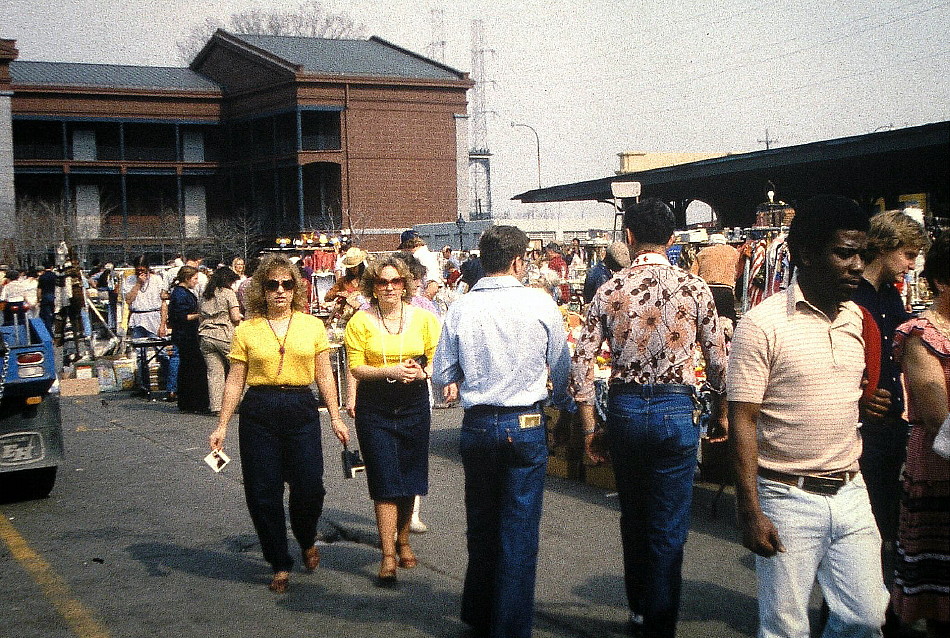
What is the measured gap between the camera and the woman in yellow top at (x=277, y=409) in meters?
6.22

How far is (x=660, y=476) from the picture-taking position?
474 cm

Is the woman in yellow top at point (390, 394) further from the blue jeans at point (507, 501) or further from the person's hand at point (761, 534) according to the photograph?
the person's hand at point (761, 534)

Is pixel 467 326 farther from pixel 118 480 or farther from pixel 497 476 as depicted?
pixel 118 480

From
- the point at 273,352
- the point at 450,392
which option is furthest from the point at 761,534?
the point at 273,352

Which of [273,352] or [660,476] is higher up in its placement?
[273,352]

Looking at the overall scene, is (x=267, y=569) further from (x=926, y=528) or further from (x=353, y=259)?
(x=353, y=259)

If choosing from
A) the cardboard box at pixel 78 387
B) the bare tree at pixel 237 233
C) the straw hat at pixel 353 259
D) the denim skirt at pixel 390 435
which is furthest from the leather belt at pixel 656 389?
the bare tree at pixel 237 233

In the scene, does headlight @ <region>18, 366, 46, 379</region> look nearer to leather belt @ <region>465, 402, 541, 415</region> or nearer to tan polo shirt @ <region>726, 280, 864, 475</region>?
leather belt @ <region>465, 402, 541, 415</region>

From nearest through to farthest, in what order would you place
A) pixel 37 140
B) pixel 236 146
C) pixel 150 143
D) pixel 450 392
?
pixel 450 392 < pixel 37 140 < pixel 236 146 < pixel 150 143

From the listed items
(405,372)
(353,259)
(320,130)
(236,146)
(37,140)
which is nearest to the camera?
(405,372)

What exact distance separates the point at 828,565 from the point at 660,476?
1142 mm

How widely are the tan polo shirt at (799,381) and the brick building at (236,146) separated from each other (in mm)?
52357

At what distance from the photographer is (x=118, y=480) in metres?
9.89

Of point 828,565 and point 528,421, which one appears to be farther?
point 528,421
